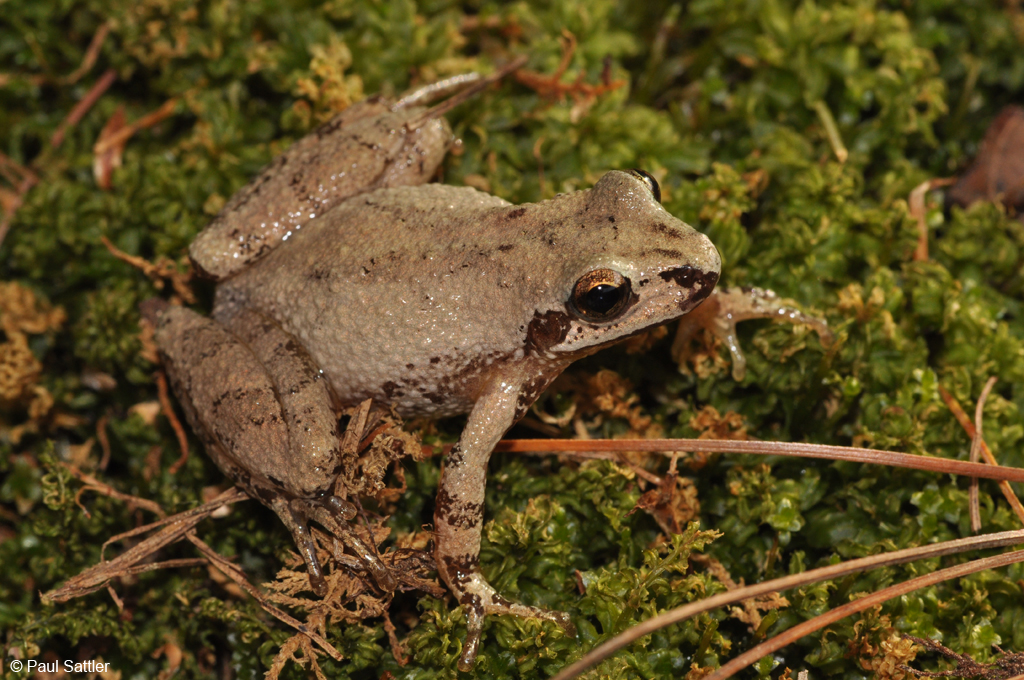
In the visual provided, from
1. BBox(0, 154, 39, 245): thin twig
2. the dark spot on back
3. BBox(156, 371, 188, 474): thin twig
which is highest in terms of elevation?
BBox(0, 154, 39, 245): thin twig

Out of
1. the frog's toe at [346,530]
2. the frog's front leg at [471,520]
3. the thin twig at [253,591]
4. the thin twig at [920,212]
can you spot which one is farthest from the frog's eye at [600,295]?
the thin twig at [920,212]

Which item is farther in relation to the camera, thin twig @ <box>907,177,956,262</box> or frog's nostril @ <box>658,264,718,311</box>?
thin twig @ <box>907,177,956,262</box>

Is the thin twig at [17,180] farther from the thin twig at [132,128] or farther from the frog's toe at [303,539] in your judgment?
the frog's toe at [303,539]

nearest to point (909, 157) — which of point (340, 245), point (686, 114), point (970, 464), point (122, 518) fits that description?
point (686, 114)

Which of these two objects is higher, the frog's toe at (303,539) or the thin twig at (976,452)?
the frog's toe at (303,539)

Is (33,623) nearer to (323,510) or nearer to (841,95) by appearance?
(323,510)

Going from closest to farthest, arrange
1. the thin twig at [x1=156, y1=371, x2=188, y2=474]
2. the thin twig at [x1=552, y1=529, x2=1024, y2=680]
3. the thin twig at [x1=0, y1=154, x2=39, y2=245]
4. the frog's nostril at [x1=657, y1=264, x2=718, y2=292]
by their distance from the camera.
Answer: the thin twig at [x1=552, y1=529, x2=1024, y2=680], the frog's nostril at [x1=657, y1=264, x2=718, y2=292], the thin twig at [x1=156, y1=371, x2=188, y2=474], the thin twig at [x1=0, y1=154, x2=39, y2=245]

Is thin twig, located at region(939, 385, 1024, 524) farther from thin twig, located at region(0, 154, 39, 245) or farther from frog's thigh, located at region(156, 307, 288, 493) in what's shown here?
thin twig, located at region(0, 154, 39, 245)

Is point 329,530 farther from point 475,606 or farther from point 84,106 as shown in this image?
point 84,106

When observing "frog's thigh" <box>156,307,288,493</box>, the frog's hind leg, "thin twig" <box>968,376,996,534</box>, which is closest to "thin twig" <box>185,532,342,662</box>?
the frog's hind leg
